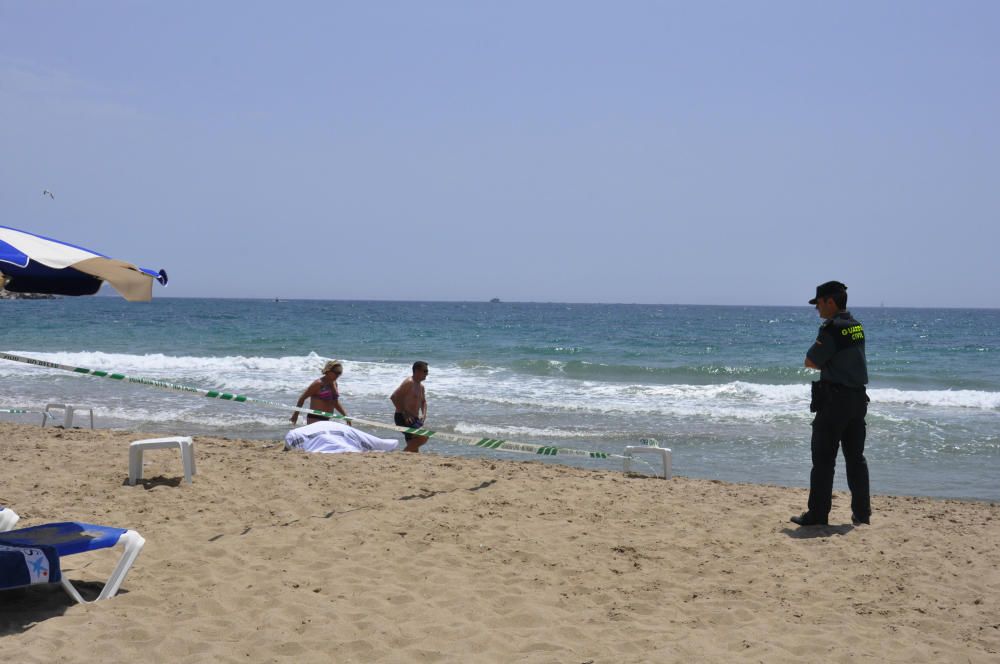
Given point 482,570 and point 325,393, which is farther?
point 325,393

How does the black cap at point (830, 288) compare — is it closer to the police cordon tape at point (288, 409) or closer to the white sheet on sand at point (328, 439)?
the police cordon tape at point (288, 409)

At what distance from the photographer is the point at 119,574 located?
15.4ft

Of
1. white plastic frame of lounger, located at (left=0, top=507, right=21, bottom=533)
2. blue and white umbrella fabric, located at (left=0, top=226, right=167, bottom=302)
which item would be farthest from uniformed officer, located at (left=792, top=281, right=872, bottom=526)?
white plastic frame of lounger, located at (left=0, top=507, right=21, bottom=533)

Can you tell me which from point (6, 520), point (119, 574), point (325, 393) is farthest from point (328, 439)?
point (119, 574)

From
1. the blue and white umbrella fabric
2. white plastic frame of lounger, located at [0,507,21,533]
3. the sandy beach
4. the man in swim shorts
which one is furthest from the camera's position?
the man in swim shorts

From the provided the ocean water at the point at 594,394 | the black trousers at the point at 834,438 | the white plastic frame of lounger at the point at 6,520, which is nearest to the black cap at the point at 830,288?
the black trousers at the point at 834,438

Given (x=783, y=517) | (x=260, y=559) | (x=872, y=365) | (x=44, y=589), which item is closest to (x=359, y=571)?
(x=260, y=559)

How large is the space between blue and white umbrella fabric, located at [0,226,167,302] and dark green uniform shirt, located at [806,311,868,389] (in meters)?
4.51

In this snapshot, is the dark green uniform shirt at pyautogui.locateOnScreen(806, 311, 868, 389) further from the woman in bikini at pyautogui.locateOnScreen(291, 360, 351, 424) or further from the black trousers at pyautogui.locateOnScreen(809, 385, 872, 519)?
the woman in bikini at pyautogui.locateOnScreen(291, 360, 351, 424)

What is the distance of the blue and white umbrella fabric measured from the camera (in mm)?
4457

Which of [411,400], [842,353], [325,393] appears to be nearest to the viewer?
[842,353]

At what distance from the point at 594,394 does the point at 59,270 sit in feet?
53.1

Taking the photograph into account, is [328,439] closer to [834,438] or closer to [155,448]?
[155,448]

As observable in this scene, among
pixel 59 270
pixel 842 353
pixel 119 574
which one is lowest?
pixel 119 574
